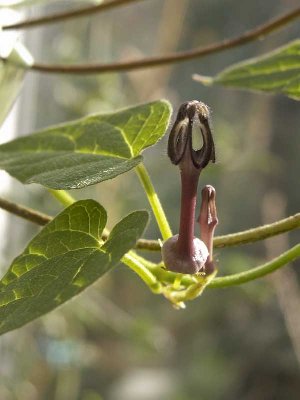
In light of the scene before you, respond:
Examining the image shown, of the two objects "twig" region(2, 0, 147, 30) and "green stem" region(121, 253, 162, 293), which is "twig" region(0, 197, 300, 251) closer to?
"green stem" region(121, 253, 162, 293)

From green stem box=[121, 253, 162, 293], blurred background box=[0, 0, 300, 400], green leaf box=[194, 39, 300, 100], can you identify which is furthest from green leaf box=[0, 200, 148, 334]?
blurred background box=[0, 0, 300, 400]

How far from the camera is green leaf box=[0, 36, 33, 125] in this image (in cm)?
45

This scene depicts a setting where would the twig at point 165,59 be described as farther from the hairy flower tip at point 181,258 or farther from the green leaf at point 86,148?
the hairy flower tip at point 181,258

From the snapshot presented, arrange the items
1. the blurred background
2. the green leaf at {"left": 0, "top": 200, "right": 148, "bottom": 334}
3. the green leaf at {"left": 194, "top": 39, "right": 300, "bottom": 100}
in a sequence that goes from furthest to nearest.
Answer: the blurred background < the green leaf at {"left": 194, "top": 39, "right": 300, "bottom": 100} < the green leaf at {"left": 0, "top": 200, "right": 148, "bottom": 334}

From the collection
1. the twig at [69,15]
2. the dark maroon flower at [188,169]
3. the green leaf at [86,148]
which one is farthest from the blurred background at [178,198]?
the dark maroon flower at [188,169]

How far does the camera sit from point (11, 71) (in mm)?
462

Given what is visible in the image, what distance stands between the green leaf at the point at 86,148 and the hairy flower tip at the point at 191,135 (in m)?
0.02

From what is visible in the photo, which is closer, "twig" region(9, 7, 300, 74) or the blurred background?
"twig" region(9, 7, 300, 74)

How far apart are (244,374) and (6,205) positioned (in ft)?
5.09

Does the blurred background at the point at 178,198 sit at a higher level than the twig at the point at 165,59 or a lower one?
lower

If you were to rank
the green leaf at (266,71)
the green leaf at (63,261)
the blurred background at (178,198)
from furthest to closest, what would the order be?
the blurred background at (178,198), the green leaf at (266,71), the green leaf at (63,261)

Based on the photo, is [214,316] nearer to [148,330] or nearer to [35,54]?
[148,330]

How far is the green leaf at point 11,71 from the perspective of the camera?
452 mm

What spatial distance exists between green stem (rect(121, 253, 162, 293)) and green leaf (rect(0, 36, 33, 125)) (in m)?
0.17
